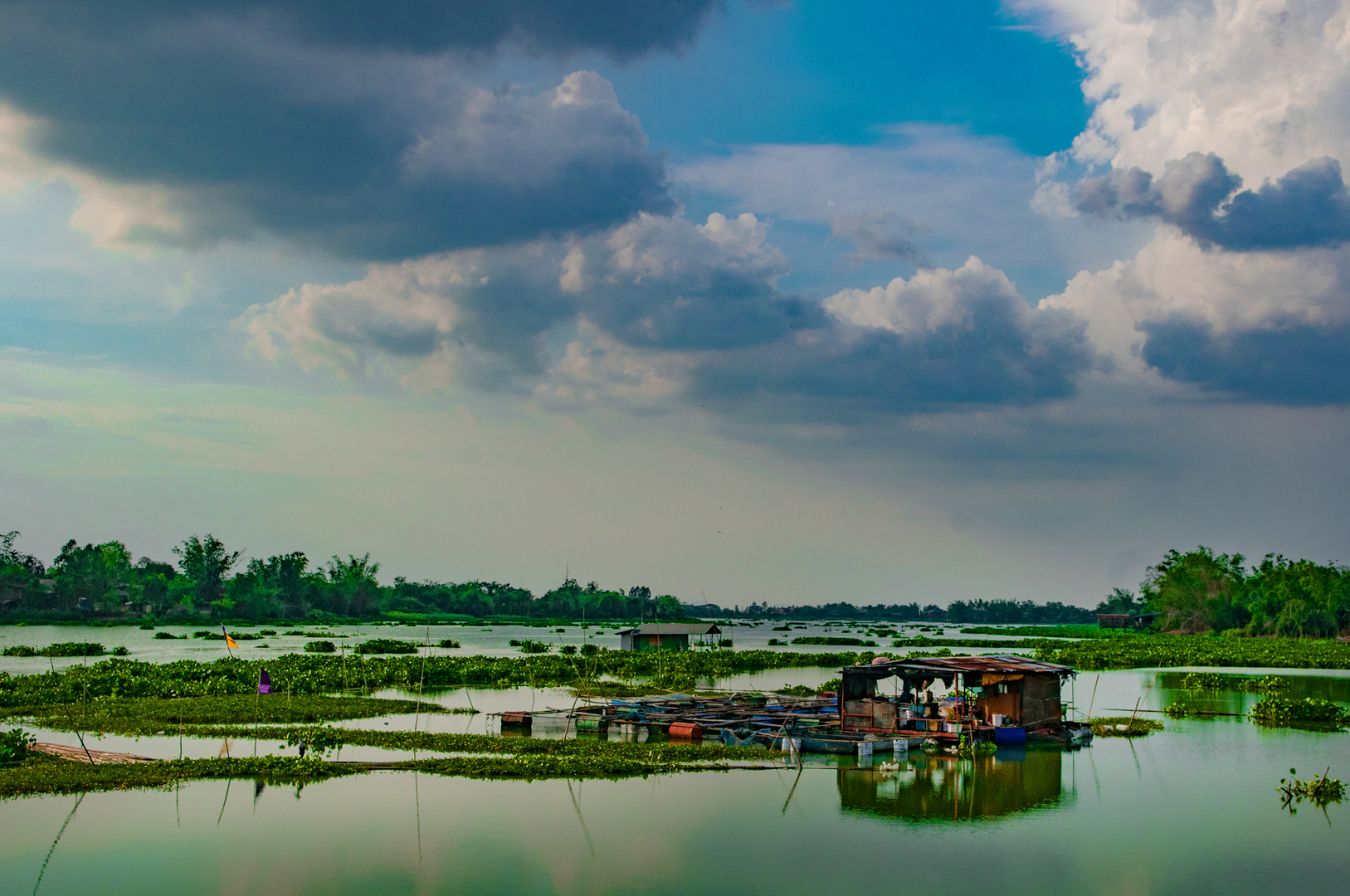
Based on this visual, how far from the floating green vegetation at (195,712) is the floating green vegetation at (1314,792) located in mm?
21671

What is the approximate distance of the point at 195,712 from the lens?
28703 millimetres

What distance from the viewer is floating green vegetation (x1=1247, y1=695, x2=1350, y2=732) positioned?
32.4m

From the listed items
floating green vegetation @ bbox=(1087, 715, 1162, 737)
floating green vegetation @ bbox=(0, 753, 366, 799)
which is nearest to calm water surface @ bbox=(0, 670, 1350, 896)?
floating green vegetation @ bbox=(0, 753, 366, 799)

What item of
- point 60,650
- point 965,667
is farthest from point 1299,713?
point 60,650

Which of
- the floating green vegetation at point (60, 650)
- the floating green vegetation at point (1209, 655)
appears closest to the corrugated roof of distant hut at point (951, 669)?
the floating green vegetation at point (1209, 655)

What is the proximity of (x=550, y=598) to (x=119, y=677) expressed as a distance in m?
140

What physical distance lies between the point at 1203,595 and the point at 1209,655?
50593 mm

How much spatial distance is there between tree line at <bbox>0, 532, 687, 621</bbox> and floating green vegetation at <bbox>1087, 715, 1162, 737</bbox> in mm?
68984

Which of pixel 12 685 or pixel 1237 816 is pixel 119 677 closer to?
pixel 12 685

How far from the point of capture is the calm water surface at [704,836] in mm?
14281

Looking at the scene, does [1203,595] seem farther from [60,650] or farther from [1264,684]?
[60,650]

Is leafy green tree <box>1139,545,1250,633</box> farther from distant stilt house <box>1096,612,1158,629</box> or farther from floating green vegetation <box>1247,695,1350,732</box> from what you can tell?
floating green vegetation <box>1247,695,1350,732</box>

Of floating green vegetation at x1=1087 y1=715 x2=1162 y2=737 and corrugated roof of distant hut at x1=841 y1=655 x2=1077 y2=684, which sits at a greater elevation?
corrugated roof of distant hut at x1=841 y1=655 x2=1077 y2=684

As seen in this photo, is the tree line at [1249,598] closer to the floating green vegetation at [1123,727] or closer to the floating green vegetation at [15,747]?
the floating green vegetation at [1123,727]
